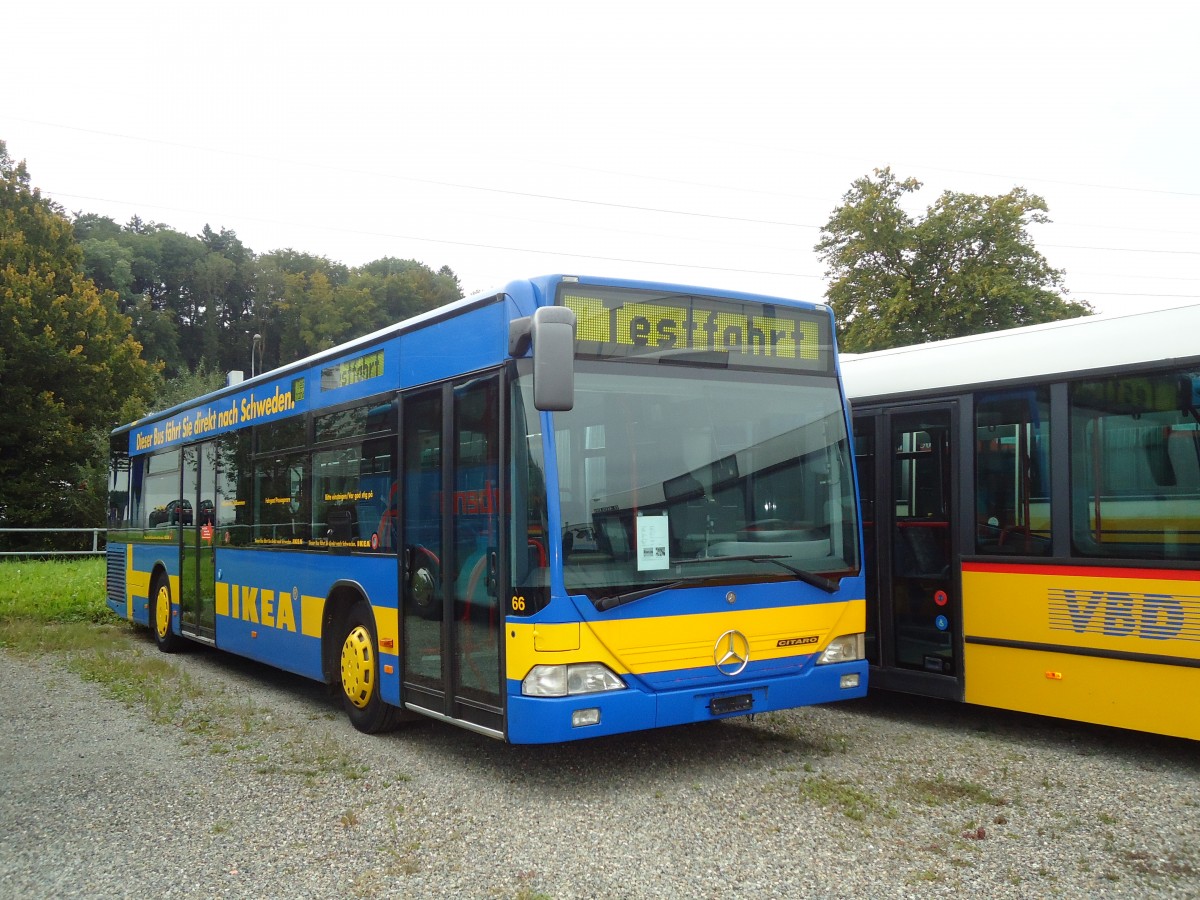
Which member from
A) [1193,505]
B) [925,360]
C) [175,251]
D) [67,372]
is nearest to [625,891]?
[1193,505]

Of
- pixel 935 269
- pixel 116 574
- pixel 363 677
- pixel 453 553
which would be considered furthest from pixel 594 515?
pixel 935 269

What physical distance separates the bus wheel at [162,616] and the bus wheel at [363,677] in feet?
19.5

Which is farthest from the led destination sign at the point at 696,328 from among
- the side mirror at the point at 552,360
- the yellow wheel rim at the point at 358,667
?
the yellow wheel rim at the point at 358,667

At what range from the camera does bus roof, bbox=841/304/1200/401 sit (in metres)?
6.78

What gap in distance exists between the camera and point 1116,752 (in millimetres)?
7219

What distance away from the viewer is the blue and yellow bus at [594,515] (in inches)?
236

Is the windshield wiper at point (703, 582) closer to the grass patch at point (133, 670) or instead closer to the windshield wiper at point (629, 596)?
the windshield wiper at point (629, 596)

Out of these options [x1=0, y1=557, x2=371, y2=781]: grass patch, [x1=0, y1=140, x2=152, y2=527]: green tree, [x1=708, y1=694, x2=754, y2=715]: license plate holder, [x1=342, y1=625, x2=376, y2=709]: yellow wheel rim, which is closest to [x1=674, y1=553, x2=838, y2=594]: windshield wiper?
[x1=708, y1=694, x2=754, y2=715]: license plate holder

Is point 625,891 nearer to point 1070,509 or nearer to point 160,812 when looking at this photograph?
point 160,812

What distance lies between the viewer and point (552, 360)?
225 inches

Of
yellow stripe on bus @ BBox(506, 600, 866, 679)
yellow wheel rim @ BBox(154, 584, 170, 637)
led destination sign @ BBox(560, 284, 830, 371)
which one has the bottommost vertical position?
yellow wheel rim @ BBox(154, 584, 170, 637)

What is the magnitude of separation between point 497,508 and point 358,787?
6.15 ft

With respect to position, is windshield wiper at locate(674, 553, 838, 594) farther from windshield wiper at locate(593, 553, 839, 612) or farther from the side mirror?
the side mirror

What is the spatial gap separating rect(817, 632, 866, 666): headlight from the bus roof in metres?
2.17
